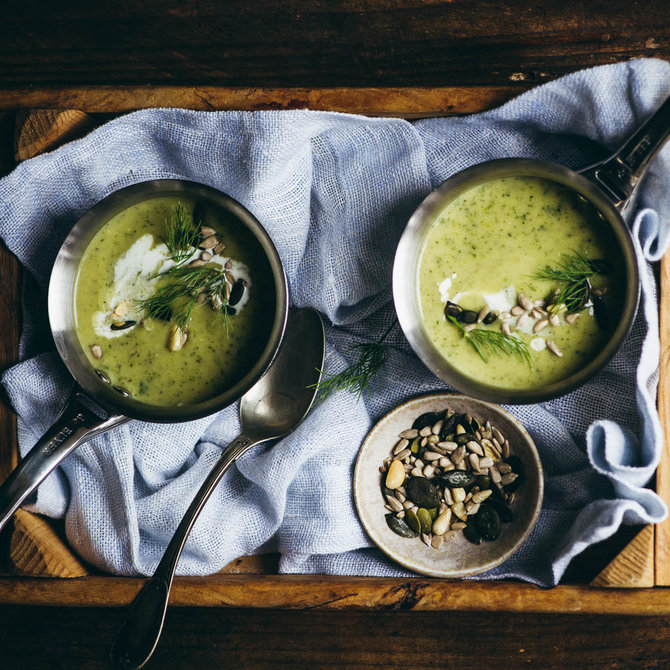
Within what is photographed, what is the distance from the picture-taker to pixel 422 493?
1457 millimetres

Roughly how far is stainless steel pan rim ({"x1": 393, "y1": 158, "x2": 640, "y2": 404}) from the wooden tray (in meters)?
0.12

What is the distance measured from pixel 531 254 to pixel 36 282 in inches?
41.7

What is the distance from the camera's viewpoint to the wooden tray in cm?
134

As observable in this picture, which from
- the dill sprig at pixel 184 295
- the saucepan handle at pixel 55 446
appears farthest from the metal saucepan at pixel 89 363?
the dill sprig at pixel 184 295

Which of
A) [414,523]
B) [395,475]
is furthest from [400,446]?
[414,523]

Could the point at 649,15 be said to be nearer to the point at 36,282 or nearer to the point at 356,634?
the point at 36,282

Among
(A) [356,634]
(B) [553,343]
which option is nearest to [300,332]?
(B) [553,343]

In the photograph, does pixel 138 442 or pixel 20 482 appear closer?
pixel 20 482

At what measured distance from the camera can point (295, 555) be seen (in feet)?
4.81

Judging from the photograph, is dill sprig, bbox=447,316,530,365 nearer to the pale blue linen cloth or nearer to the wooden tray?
the pale blue linen cloth

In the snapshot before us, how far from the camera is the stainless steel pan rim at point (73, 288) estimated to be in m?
1.33

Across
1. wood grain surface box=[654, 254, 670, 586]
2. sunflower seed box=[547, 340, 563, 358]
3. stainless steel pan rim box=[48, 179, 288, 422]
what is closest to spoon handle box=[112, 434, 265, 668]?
stainless steel pan rim box=[48, 179, 288, 422]

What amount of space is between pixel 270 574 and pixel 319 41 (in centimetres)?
124

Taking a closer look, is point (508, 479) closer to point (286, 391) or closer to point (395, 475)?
point (395, 475)
